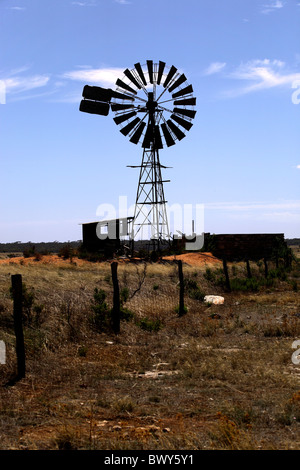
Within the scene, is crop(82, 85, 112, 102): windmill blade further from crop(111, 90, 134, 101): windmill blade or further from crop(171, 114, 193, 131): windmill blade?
crop(171, 114, 193, 131): windmill blade

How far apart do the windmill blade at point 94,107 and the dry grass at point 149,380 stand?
60.1 feet

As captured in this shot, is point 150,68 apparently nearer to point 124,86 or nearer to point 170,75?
point 170,75

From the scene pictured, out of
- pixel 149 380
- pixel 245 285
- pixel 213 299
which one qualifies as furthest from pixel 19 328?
pixel 245 285

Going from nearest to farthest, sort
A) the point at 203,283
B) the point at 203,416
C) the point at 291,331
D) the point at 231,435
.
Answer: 1. the point at 231,435
2. the point at 203,416
3. the point at 291,331
4. the point at 203,283

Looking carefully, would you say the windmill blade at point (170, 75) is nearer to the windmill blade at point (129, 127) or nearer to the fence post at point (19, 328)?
the windmill blade at point (129, 127)

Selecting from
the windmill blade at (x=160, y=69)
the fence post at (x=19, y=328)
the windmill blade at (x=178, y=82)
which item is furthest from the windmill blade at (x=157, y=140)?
the fence post at (x=19, y=328)

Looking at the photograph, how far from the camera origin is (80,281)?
2083 cm

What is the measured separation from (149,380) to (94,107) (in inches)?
1064

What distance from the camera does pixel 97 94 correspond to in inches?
1361

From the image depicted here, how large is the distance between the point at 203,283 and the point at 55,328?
13.9 metres

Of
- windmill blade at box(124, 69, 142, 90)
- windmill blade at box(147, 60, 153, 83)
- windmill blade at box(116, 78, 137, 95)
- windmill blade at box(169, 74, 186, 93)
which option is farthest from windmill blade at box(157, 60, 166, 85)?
windmill blade at box(116, 78, 137, 95)

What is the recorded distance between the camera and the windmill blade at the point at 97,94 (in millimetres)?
34469
